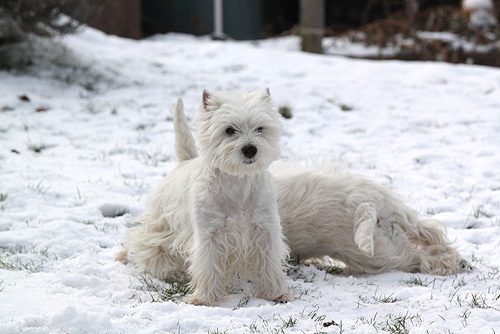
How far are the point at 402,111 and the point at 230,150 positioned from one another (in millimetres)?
4599

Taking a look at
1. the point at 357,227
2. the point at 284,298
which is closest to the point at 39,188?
the point at 284,298

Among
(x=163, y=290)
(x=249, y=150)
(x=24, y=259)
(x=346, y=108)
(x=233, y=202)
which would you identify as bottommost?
(x=163, y=290)

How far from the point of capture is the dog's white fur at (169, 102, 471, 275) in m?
3.86

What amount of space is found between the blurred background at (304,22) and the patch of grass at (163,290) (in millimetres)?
5520

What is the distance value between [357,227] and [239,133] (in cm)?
103

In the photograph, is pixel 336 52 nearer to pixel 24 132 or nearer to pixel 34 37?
pixel 34 37

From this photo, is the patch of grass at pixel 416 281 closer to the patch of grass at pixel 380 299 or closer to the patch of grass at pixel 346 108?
the patch of grass at pixel 380 299

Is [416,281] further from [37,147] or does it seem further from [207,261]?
[37,147]

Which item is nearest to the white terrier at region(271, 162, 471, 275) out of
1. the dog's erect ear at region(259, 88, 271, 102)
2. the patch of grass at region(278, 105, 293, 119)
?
the dog's erect ear at region(259, 88, 271, 102)

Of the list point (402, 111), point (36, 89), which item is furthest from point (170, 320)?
point (36, 89)

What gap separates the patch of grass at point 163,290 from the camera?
3471mm

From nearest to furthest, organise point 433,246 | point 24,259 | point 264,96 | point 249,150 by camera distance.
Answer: point 249,150
point 264,96
point 24,259
point 433,246

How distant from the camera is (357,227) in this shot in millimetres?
3805

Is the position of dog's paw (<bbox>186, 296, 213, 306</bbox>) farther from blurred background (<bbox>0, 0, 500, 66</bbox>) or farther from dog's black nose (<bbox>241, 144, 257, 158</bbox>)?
blurred background (<bbox>0, 0, 500, 66</bbox>)
